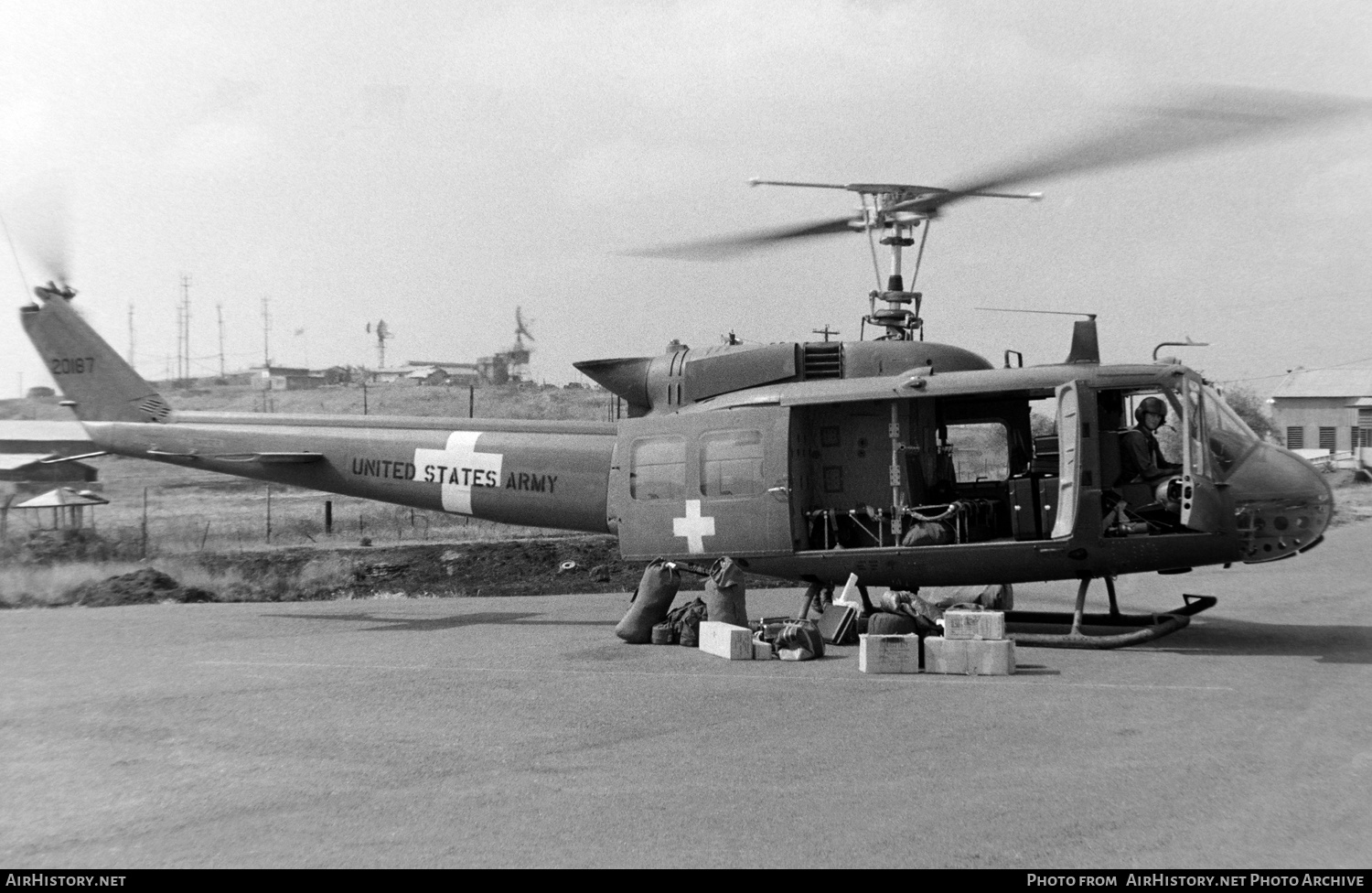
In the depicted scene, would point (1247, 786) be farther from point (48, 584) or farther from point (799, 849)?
point (48, 584)

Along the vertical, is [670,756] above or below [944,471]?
below

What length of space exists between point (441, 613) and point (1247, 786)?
435 inches

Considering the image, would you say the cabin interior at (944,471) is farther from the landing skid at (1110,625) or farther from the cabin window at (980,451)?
the landing skid at (1110,625)

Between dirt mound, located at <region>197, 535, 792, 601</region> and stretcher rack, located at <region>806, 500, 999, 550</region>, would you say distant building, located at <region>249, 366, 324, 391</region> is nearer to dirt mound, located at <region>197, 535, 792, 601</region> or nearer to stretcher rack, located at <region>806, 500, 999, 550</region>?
dirt mound, located at <region>197, 535, 792, 601</region>

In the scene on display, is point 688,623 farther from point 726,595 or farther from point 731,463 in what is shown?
point 731,463

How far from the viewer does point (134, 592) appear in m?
17.2

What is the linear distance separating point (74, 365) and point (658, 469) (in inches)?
351

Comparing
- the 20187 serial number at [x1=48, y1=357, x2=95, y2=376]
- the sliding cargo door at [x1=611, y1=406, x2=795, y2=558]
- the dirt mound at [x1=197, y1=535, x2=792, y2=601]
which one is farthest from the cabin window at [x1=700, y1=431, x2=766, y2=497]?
the 20187 serial number at [x1=48, y1=357, x2=95, y2=376]

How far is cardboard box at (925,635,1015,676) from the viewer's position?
33.3 feet

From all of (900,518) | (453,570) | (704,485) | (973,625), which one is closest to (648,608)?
(704,485)

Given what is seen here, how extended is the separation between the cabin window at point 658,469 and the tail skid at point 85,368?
726 centimetres

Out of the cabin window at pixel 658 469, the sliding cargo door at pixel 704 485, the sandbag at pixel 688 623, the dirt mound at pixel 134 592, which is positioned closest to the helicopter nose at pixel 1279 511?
the sliding cargo door at pixel 704 485

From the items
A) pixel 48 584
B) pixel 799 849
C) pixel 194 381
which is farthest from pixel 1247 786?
pixel 194 381

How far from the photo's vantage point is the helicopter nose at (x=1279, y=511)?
11.3 m
